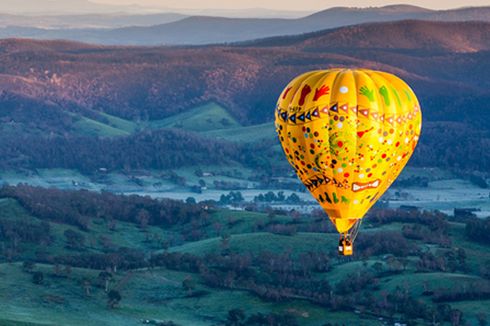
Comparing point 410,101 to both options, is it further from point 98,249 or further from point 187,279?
point 98,249

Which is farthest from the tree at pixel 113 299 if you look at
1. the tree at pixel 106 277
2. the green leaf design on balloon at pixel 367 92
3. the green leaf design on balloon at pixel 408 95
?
the green leaf design on balloon at pixel 367 92

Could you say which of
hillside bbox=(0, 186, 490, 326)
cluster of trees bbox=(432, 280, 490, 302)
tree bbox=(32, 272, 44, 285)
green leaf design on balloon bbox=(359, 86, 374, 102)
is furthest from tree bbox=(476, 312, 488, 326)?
green leaf design on balloon bbox=(359, 86, 374, 102)

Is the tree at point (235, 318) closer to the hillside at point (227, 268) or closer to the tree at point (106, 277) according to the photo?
the hillside at point (227, 268)

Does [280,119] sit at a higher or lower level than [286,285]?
higher

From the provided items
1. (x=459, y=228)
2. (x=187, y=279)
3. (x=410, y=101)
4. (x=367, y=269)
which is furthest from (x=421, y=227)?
(x=410, y=101)

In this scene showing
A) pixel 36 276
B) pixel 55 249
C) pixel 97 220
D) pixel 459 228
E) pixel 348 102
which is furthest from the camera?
pixel 97 220

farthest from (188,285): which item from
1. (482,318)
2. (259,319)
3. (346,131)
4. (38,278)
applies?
(346,131)

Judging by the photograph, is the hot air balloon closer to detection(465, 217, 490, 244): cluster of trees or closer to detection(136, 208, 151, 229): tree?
detection(465, 217, 490, 244): cluster of trees
